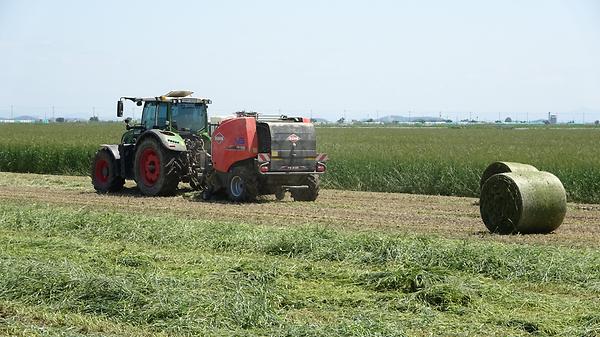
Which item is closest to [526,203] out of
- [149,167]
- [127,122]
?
[149,167]

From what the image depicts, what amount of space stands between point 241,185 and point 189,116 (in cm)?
250

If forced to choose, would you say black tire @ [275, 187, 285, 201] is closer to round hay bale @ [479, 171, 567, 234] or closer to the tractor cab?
the tractor cab

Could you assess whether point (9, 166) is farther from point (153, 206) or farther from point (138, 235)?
point (138, 235)

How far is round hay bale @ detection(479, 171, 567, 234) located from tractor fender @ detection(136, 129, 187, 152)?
7.47 m

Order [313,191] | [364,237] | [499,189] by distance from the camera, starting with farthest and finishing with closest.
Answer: [313,191], [499,189], [364,237]

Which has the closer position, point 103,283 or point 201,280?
point 103,283

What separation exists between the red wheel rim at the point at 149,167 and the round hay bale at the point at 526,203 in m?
8.16

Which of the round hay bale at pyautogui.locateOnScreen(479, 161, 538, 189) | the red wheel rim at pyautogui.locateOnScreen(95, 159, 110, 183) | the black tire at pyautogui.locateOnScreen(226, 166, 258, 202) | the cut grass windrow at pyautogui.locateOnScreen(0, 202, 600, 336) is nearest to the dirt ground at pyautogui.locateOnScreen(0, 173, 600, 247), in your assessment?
the black tire at pyautogui.locateOnScreen(226, 166, 258, 202)

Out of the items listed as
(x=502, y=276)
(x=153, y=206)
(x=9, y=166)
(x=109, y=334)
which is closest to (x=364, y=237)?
(x=502, y=276)

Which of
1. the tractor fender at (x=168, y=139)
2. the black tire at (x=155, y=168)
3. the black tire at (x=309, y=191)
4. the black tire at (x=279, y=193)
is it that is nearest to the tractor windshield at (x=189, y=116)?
the tractor fender at (x=168, y=139)

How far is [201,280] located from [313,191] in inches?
369

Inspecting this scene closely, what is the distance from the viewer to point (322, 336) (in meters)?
6.85

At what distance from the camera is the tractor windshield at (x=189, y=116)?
1934cm

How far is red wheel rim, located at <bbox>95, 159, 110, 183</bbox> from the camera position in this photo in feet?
66.5
